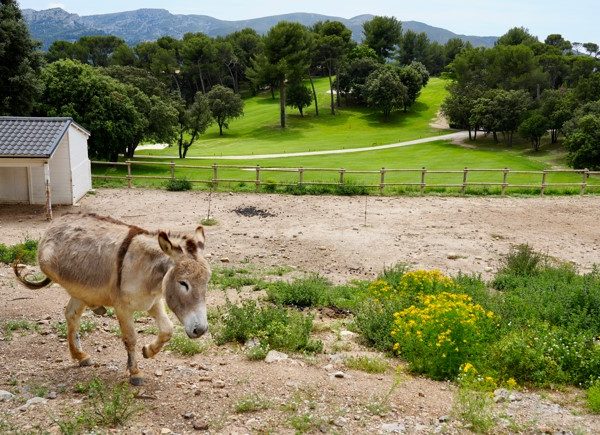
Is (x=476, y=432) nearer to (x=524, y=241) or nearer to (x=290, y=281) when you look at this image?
(x=290, y=281)

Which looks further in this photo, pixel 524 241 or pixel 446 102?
pixel 446 102

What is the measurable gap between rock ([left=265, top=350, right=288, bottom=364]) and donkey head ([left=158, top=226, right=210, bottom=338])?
2.23 meters

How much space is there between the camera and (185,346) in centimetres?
771

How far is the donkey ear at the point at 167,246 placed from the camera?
552 cm

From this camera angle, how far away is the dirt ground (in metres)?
5.70

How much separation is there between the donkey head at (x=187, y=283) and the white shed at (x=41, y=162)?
15207 mm

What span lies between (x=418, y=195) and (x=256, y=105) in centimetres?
5855

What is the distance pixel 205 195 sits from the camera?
23750 mm

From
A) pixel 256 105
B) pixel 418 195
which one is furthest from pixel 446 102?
pixel 418 195

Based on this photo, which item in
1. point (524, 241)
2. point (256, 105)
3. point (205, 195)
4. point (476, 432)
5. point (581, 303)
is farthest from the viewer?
point (256, 105)

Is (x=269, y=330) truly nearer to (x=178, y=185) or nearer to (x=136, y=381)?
(x=136, y=381)

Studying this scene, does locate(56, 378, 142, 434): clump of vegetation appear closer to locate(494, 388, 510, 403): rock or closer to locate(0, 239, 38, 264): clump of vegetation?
locate(494, 388, 510, 403): rock

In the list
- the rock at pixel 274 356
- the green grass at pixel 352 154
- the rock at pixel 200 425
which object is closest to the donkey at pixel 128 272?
the rock at pixel 200 425

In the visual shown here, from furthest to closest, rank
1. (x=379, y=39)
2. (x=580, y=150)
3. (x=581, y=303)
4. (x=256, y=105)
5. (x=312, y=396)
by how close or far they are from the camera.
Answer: (x=379, y=39)
(x=256, y=105)
(x=580, y=150)
(x=581, y=303)
(x=312, y=396)
